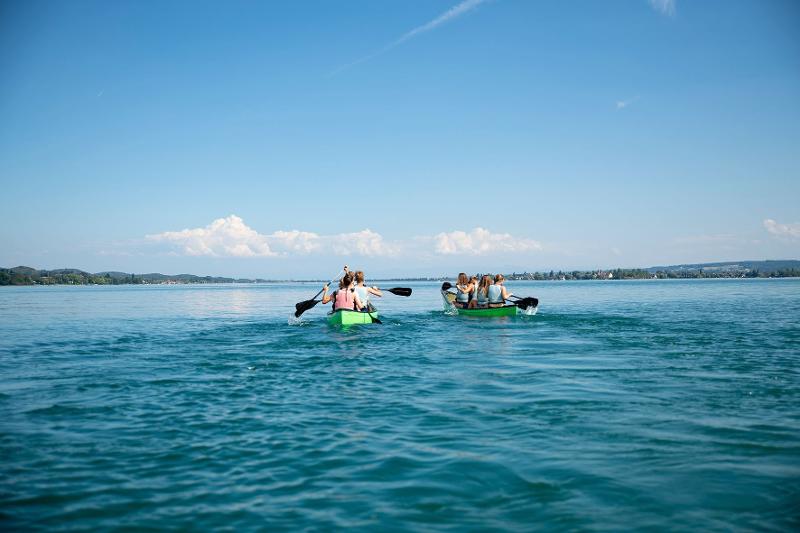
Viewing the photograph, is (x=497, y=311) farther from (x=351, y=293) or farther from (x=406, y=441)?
(x=406, y=441)

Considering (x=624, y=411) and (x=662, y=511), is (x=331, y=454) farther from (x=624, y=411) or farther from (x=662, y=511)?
(x=624, y=411)

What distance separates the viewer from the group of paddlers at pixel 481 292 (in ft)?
97.6

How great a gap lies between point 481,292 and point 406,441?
22.7m

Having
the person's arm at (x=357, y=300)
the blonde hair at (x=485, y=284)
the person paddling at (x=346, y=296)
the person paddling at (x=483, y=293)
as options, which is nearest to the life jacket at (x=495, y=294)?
the person paddling at (x=483, y=293)

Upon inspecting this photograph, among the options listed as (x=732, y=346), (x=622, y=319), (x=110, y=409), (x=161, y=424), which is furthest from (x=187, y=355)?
(x=622, y=319)

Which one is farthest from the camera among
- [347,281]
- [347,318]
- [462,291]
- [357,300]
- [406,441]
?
[462,291]

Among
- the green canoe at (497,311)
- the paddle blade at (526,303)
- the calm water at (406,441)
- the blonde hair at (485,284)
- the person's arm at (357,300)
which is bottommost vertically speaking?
the calm water at (406,441)

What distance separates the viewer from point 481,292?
3053 cm

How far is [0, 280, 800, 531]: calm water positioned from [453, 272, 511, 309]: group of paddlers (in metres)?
12.3

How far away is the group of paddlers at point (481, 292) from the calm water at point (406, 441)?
12330mm

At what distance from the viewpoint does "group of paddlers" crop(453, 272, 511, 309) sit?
2973 cm

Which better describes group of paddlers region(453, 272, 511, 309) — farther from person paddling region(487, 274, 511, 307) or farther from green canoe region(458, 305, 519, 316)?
green canoe region(458, 305, 519, 316)

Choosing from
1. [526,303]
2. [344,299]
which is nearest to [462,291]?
[526,303]

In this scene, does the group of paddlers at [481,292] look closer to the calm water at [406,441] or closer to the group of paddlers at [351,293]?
the group of paddlers at [351,293]
